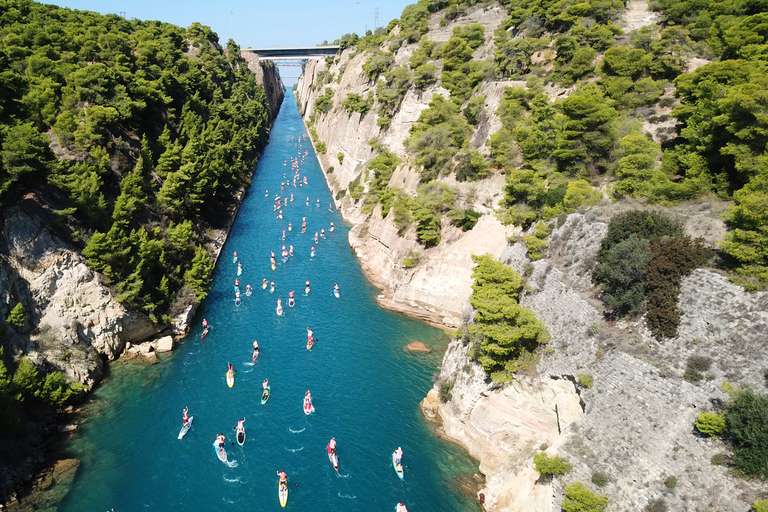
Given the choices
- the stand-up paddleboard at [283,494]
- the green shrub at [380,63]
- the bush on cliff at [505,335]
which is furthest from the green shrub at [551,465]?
the green shrub at [380,63]

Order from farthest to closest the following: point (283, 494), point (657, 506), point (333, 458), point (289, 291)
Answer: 1. point (289, 291)
2. point (333, 458)
3. point (283, 494)
4. point (657, 506)

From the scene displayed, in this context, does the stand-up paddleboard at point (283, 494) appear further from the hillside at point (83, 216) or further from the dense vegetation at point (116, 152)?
the dense vegetation at point (116, 152)

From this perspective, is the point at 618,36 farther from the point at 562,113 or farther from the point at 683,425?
the point at 683,425

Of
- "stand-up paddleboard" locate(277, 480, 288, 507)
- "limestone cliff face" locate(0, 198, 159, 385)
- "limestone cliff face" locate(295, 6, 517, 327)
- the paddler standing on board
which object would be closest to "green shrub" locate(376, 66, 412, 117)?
"limestone cliff face" locate(295, 6, 517, 327)

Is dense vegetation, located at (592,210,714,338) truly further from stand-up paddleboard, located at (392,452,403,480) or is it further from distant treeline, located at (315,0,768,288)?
stand-up paddleboard, located at (392,452,403,480)

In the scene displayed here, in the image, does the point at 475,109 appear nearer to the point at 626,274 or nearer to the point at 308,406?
the point at 626,274

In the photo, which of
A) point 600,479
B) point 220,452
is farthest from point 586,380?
point 220,452
